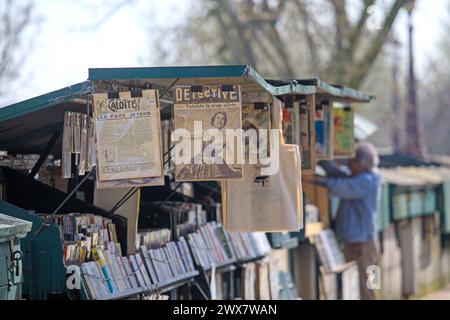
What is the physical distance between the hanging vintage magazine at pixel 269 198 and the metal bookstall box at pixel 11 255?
6.94 feet

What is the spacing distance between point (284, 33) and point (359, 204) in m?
13.6

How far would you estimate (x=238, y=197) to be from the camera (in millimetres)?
8516

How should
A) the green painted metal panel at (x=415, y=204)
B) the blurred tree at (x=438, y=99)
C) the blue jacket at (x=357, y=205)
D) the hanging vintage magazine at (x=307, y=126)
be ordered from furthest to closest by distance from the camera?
the blurred tree at (x=438, y=99)
the green painted metal panel at (x=415, y=204)
the blue jacket at (x=357, y=205)
the hanging vintage magazine at (x=307, y=126)

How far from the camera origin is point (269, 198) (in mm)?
8477

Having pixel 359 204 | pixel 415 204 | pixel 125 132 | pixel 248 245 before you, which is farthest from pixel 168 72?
pixel 415 204

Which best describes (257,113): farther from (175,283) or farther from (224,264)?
(224,264)

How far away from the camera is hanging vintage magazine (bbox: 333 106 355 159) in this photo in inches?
469

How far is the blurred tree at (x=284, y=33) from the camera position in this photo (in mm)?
20594

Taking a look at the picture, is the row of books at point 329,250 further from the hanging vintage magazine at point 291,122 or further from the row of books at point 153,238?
the row of books at point 153,238

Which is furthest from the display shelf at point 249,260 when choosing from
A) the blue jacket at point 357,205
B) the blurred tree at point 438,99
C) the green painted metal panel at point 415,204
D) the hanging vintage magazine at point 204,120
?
the blurred tree at point 438,99

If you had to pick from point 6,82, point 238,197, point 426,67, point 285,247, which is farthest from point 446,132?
point 238,197

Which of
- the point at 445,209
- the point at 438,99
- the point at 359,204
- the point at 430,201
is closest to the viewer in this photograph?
the point at 359,204

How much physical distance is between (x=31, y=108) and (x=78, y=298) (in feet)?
5.09
